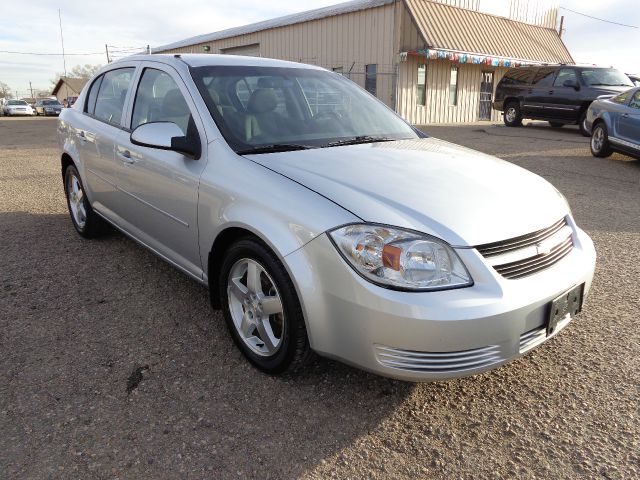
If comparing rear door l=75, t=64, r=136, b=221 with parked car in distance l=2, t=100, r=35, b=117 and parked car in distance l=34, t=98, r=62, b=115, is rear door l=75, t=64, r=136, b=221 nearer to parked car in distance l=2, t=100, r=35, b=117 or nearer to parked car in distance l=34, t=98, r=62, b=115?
parked car in distance l=34, t=98, r=62, b=115

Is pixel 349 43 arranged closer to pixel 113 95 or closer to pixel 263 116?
pixel 113 95

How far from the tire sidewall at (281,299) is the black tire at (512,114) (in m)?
16.4

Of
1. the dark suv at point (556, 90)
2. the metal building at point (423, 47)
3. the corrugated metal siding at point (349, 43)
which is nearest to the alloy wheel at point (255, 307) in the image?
the dark suv at point (556, 90)

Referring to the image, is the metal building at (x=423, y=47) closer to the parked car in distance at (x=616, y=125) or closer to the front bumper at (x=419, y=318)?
the parked car in distance at (x=616, y=125)

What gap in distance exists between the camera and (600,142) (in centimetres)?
1000

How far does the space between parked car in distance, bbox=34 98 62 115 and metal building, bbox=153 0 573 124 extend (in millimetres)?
20793

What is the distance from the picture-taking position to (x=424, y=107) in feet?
72.6

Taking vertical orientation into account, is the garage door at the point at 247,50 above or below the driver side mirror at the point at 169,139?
above

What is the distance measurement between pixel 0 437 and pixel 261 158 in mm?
1727

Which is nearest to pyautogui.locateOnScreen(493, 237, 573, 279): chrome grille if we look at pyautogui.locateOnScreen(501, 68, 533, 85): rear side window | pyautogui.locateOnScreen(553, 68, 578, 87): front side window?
pyautogui.locateOnScreen(553, 68, 578, 87): front side window

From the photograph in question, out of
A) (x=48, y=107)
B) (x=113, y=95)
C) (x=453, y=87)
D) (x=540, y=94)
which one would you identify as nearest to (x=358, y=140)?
(x=113, y=95)

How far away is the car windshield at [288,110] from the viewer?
303 cm

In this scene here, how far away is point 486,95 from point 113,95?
76.8 feet

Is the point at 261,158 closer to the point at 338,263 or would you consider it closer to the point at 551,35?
Answer: the point at 338,263
